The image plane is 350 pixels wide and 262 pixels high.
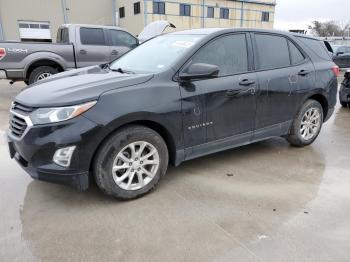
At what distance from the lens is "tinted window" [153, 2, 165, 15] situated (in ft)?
113

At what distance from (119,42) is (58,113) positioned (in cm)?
762

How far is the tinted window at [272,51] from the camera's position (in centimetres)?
431

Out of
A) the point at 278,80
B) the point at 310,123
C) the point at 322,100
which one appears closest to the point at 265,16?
the point at 322,100

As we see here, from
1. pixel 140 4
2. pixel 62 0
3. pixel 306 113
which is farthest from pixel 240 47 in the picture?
pixel 140 4

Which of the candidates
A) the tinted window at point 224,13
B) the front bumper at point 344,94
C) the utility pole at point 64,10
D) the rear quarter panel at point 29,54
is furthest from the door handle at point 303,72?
the tinted window at point 224,13

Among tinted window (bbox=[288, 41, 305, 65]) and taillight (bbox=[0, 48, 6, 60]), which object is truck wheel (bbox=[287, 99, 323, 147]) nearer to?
tinted window (bbox=[288, 41, 305, 65])

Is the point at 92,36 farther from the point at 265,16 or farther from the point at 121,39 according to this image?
the point at 265,16

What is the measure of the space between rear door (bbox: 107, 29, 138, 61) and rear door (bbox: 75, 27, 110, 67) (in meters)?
0.15

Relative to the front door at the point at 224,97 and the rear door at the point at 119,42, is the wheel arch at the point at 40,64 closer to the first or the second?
the rear door at the point at 119,42

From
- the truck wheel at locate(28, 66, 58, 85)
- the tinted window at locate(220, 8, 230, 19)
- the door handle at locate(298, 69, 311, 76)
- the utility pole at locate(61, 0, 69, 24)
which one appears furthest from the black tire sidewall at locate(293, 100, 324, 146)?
the tinted window at locate(220, 8, 230, 19)

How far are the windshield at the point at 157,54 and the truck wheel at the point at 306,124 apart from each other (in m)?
1.99

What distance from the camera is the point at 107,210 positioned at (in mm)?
3232

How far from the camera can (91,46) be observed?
9.59m

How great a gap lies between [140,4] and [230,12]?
37.9 ft
